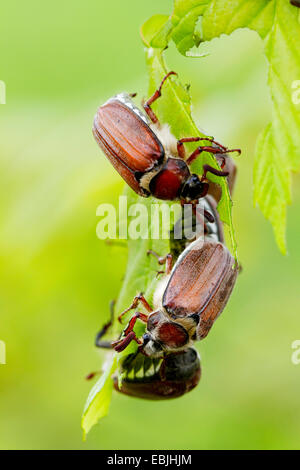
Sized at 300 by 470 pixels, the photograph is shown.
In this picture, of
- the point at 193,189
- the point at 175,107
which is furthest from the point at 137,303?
the point at 175,107

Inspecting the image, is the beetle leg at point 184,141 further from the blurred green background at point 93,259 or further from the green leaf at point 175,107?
the blurred green background at point 93,259

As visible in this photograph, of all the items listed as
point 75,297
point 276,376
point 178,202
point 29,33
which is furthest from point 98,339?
point 29,33

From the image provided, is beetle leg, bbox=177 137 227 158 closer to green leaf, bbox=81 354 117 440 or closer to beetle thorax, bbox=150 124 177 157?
beetle thorax, bbox=150 124 177 157

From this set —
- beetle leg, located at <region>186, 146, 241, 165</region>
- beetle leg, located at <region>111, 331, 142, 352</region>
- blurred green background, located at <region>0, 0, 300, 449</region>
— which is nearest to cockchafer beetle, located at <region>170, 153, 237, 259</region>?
beetle leg, located at <region>186, 146, 241, 165</region>

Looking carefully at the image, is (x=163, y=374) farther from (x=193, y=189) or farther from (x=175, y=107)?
(x=175, y=107)

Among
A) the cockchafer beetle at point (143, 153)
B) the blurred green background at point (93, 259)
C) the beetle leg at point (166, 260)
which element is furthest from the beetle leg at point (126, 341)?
the blurred green background at point (93, 259)

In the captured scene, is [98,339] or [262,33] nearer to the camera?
[262,33]

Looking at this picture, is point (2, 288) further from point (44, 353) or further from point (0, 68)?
point (0, 68)
